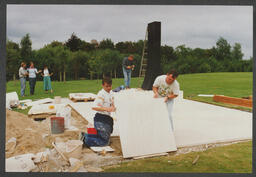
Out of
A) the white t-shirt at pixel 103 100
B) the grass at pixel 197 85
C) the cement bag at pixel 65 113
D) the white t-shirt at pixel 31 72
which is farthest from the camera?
the grass at pixel 197 85

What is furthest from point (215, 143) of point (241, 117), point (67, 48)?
point (67, 48)

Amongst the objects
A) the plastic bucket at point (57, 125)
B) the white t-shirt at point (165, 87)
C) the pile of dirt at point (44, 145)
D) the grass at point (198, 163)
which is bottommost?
the grass at point (198, 163)

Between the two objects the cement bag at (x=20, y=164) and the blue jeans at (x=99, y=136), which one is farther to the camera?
the blue jeans at (x=99, y=136)

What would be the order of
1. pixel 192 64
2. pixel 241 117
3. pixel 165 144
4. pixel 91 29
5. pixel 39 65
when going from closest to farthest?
pixel 165 144 → pixel 241 117 → pixel 91 29 → pixel 39 65 → pixel 192 64

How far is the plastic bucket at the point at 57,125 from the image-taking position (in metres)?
4.60

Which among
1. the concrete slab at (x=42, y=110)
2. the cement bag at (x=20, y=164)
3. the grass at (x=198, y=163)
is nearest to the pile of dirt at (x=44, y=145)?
the cement bag at (x=20, y=164)

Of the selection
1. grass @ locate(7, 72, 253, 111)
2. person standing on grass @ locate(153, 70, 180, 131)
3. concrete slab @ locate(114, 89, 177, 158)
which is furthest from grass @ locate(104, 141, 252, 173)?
grass @ locate(7, 72, 253, 111)

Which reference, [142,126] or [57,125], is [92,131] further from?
[57,125]

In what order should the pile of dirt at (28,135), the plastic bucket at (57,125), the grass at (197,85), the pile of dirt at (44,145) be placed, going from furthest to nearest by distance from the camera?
the grass at (197,85) → the plastic bucket at (57,125) → the pile of dirt at (28,135) → the pile of dirt at (44,145)

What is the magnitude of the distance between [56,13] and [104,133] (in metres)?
2.84

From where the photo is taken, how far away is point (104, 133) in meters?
3.97

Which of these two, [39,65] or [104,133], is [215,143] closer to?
[104,133]

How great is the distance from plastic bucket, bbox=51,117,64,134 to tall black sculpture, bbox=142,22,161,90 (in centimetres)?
393

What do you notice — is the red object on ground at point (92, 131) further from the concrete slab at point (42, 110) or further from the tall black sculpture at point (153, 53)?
the tall black sculpture at point (153, 53)
